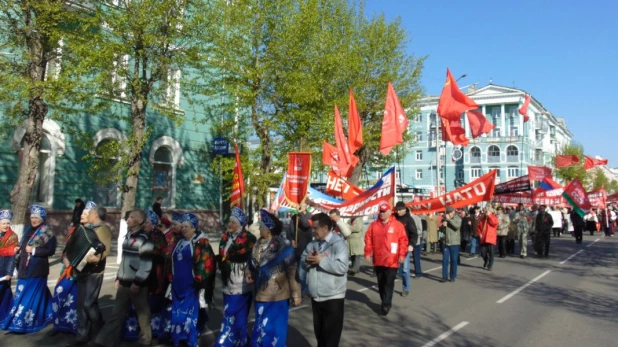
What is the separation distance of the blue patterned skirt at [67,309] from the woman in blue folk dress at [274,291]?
2845 mm

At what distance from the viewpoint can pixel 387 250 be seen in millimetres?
8539

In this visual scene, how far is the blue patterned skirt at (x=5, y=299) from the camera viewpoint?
7352mm

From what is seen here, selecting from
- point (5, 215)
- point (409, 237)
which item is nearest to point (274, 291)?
point (5, 215)

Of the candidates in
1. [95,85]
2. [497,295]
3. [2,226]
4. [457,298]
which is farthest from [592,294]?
[95,85]

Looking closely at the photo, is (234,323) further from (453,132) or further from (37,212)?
(453,132)

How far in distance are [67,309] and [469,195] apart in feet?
28.9

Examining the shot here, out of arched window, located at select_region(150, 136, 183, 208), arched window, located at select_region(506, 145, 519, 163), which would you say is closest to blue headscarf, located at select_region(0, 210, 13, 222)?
arched window, located at select_region(150, 136, 183, 208)

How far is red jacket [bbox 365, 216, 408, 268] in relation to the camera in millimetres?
8531

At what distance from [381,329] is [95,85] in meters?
11.1

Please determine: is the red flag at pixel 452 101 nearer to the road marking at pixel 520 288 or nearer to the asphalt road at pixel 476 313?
the asphalt road at pixel 476 313

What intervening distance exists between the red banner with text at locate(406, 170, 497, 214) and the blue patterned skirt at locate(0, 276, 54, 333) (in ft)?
27.0

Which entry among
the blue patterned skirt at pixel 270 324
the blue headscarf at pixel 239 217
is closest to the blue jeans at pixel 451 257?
the blue headscarf at pixel 239 217

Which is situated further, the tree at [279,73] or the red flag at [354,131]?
the tree at [279,73]

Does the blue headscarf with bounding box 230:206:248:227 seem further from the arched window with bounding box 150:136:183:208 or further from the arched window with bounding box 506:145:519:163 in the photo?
the arched window with bounding box 506:145:519:163
